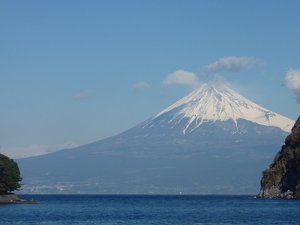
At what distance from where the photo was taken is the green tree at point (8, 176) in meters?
141

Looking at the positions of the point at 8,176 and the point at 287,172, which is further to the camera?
the point at 287,172

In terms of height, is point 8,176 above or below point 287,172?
below

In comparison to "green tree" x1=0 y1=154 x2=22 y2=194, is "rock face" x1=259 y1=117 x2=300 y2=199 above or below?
above

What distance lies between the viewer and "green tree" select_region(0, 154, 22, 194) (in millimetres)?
141125

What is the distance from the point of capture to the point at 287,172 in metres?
170

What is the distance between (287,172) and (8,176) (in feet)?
184

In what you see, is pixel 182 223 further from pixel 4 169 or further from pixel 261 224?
pixel 4 169

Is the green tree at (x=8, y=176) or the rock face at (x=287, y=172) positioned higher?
the rock face at (x=287, y=172)

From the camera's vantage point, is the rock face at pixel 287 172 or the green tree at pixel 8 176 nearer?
the green tree at pixel 8 176

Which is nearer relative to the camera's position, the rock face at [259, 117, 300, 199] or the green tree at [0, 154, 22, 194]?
the green tree at [0, 154, 22, 194]

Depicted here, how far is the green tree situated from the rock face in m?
52.9

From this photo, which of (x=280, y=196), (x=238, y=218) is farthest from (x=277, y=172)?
(x=238, y=218)

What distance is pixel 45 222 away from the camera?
93.8 metres

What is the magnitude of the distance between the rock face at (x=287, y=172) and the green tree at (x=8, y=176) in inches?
2083
